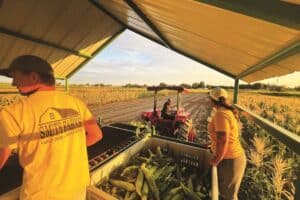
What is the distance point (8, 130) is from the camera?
1.49 meters

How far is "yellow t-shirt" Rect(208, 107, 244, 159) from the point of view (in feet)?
10.7

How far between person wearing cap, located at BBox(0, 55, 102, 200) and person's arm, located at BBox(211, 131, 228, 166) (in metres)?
2.00

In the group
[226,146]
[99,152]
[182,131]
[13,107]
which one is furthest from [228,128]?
[182,131]

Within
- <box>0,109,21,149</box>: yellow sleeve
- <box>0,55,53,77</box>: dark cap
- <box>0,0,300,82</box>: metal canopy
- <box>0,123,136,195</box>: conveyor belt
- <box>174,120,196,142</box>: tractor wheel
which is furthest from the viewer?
<box>174,120,196,142</box>: tractor wheel

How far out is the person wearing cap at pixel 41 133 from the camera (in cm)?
156

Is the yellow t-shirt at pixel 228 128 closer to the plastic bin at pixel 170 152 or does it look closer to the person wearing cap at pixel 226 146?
the person wearing cap at pixel 226 146

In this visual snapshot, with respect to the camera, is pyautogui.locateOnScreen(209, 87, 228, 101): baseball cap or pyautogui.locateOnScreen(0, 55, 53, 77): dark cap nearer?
pyautogui.locateOnScreen(0, 55, 53, 77): dark cap

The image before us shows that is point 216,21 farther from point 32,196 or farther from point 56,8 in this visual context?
point 56,8

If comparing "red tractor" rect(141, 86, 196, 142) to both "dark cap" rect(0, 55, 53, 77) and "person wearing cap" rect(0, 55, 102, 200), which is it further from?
"dark cap" rect(0, 55, 53, 77)

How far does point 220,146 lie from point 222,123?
0.32 m

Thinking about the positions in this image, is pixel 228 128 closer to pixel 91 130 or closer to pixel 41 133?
pixel 91 130

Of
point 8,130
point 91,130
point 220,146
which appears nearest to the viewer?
point 8,130

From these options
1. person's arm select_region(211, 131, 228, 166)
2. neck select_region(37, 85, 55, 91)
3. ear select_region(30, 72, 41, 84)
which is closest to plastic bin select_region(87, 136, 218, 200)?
person's arm select_region(211, 131, 228, 166)

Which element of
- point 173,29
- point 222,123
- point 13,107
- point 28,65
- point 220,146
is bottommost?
point 220,146
